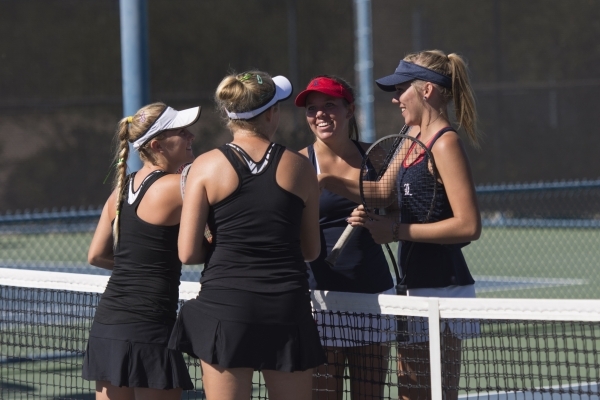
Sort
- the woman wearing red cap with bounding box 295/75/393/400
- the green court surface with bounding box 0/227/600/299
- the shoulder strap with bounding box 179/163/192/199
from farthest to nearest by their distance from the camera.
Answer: the green court surface with bounding box 0/227/600/299 < the woman wearing red cap with bounding box 295/75/393/400 < the shoulder strap with bounding box 179/163/192/199

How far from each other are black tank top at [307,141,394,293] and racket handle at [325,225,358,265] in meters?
0.22

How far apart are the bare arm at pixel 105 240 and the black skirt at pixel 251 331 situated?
630 millimetres

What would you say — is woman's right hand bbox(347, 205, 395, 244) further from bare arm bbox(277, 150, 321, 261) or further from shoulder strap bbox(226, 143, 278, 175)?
shoulder strap bbox(226, 143, 278, 175)

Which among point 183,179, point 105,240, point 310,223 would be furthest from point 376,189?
point 105,240

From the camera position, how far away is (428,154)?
11.0 ft

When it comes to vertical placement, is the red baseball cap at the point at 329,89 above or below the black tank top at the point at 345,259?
above

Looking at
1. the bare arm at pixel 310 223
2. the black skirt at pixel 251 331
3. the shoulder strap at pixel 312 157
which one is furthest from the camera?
the shoulder strap at pixel 312 157

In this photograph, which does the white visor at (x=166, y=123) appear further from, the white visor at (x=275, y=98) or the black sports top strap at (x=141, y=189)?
the white visor at (x=275, y=98)

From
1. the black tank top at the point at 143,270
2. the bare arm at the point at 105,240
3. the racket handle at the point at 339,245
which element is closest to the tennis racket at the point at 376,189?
the racket handle at the point at 339,245

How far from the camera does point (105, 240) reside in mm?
3617

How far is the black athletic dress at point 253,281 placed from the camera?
3008 mm

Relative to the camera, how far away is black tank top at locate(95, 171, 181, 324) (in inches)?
132

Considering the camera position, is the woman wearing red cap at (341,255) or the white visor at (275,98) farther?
the woman wearing red cap at (341,255)

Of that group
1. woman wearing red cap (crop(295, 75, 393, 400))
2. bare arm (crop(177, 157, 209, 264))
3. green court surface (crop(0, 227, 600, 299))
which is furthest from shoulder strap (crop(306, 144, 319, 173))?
green court surface (crop(0, 227, 600, 299))
